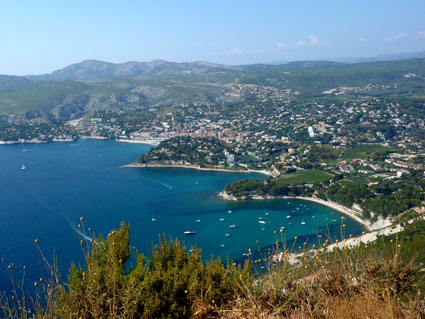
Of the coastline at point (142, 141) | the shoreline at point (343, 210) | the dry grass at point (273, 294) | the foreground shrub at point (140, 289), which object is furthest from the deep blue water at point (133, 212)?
the dry grass at point (273, 294)

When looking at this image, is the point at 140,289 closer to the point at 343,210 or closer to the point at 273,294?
the point at 273,294

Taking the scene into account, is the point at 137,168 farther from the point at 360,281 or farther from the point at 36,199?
the point at 360,281

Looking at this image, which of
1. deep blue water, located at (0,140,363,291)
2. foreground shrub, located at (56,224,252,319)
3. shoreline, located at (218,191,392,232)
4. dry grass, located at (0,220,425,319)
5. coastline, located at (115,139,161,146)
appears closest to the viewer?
dry grass, located at (0,220,425,319)

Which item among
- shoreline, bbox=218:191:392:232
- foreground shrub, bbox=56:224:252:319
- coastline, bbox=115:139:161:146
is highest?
foreground shrub, bbox=56:224:252:319

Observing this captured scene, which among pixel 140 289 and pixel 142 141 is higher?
pixel 140 289

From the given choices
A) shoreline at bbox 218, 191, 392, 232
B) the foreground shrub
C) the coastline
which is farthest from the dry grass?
the coastline

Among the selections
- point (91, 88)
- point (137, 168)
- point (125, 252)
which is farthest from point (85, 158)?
point (91, 88)

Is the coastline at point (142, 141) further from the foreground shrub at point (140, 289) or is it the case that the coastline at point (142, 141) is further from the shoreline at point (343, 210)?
the foreground shrub at point (140, 289)

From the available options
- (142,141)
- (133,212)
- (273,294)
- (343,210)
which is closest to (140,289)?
(273,294)

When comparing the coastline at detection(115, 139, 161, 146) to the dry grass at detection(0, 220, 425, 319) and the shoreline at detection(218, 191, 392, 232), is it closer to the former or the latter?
the shoreline at detection(218, 191, 392, 232)
